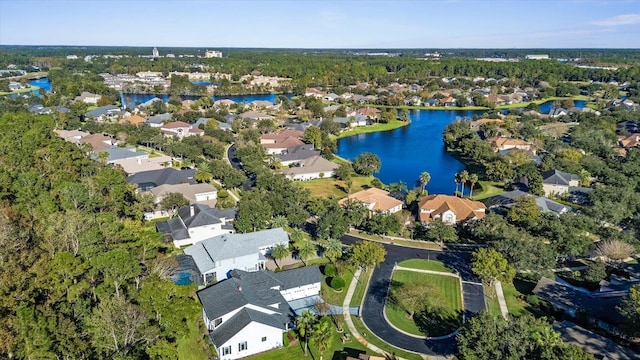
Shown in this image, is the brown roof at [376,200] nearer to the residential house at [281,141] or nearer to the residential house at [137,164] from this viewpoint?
the residential house at [137,164]

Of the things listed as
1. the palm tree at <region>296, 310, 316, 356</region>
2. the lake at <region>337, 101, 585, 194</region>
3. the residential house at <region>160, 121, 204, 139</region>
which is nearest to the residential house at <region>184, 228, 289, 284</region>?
the palm tree at <region>296, 310, 316, 356</region>

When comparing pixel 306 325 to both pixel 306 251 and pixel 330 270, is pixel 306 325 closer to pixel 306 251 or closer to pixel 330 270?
pixel 330 270

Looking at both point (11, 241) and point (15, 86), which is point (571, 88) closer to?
point (11, 241)

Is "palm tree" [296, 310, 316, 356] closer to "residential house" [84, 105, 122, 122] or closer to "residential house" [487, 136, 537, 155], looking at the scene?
"residential house" [487, 136, 537, 155]

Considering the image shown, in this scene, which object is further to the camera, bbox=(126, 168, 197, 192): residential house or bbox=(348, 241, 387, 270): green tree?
bbox=(126, 168, 197, 192): residential house

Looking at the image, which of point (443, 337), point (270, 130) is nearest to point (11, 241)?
point (443, 337)

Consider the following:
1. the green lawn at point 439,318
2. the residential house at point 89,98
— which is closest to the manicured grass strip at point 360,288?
the green lawn at point 439,318
